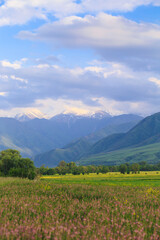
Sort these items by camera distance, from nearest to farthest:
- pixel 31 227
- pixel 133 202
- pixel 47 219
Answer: pixel 31 227 → pixel 47 219 → pixel 133 202

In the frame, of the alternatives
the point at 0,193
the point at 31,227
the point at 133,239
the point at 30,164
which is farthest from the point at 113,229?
the point at 30,164

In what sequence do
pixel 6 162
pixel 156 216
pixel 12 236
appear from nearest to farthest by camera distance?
pixel 12 236
pixel 156 216
pixel 6 162

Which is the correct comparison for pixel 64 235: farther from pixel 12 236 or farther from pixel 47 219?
pixel 47 219

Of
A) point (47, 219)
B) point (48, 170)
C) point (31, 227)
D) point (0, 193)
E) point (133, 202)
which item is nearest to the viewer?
point (31, 227)

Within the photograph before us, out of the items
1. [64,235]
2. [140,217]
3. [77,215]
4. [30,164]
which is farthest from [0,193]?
[30,164]

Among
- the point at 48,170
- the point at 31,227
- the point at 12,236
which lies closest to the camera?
the point at 12,236

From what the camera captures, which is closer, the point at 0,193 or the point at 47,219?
the point at 47,219

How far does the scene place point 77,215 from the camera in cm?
1170

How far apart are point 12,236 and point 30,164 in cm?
8019

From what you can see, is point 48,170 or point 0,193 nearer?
point 0,193

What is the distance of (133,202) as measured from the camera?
15.0 meters

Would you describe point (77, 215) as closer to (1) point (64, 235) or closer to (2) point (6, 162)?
(1) point (64, 235)

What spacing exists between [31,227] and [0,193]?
11.7 metres

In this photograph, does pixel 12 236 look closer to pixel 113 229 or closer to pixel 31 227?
pixel 31 227
